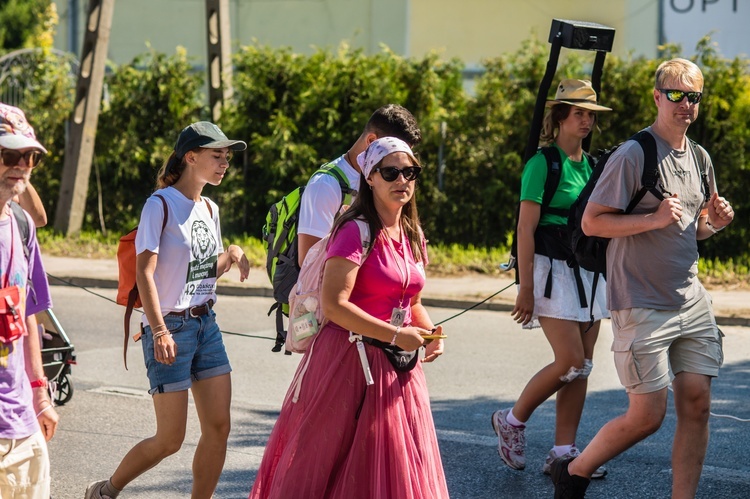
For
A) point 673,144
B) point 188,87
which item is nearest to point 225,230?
point 188,87

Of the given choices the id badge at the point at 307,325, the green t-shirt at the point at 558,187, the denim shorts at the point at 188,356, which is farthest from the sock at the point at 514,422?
the id badge at the point at 307,325

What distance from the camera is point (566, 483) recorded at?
16.8 feet

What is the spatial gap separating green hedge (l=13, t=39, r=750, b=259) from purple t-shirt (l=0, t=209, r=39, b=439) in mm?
12771

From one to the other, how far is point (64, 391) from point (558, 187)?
3696 mm

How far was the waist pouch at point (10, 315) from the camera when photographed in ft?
11.5

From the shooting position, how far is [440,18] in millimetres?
30250

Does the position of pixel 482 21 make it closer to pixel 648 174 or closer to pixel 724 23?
pixel 724 23

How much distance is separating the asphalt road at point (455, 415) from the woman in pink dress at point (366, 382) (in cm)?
160

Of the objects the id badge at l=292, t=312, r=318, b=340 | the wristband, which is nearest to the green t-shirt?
the id badge at l=292, t=312, r=318, b=340

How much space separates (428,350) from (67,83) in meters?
16.4

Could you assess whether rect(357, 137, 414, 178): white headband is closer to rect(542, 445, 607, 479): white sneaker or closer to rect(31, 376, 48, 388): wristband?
rect(31, 376, 48, 388): wristband

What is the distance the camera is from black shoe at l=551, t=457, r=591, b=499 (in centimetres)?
508

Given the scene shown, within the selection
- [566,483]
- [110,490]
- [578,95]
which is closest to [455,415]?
[566,483]

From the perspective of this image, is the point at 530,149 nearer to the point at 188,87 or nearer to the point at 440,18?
the point at 188,87
